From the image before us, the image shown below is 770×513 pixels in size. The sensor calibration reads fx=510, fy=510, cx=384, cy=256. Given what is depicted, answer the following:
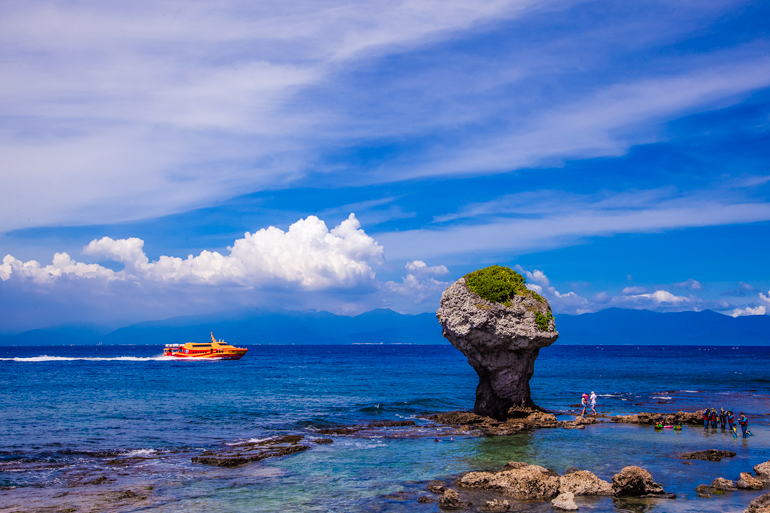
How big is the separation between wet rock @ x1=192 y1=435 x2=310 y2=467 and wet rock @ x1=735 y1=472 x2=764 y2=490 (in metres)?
19.1

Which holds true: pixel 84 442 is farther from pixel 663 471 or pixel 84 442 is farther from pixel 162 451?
pixel 663 471

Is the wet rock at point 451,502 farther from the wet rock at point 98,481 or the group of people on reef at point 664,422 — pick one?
the group of people on reef at point 664,422

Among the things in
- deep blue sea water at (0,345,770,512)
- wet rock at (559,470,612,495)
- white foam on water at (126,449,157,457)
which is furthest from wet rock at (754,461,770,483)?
white foam on water at (126,449,157,457)

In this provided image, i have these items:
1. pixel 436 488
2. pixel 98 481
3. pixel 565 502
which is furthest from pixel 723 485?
pixel 98 481

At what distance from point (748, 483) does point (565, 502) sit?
7391 millimetres

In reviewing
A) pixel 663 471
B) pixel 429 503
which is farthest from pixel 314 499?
pixel 663 471

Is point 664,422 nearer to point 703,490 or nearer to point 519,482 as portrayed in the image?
point 703,490

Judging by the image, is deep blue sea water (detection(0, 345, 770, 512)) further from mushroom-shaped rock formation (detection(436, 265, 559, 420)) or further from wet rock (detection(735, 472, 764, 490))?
mushroom-shaped rock formation (detection(436, 265, 559, 420))

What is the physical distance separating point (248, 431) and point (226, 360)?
104177mm

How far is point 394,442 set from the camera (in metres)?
28.4

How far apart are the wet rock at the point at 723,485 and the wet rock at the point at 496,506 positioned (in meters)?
8.03

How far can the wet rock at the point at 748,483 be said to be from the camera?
18.2 metres

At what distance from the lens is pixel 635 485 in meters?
17.8

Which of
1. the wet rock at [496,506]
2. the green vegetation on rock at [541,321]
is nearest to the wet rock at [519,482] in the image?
the wet rock at [496,506]
